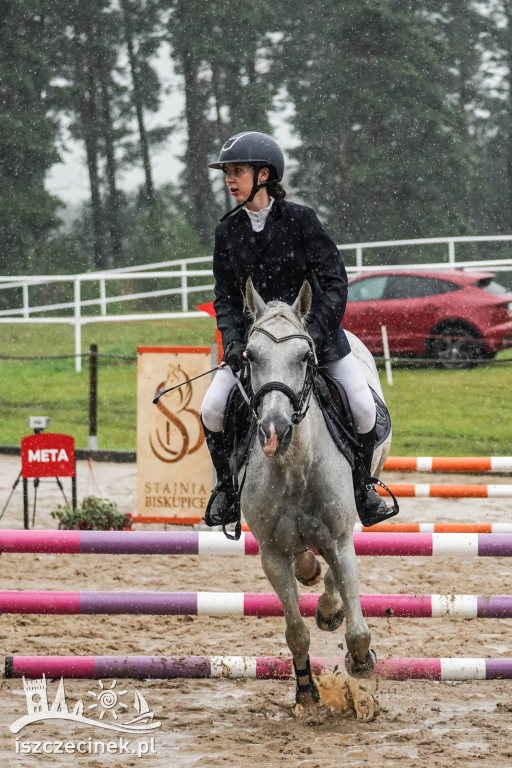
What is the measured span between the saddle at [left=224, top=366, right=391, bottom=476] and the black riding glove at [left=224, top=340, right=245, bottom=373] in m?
0.27

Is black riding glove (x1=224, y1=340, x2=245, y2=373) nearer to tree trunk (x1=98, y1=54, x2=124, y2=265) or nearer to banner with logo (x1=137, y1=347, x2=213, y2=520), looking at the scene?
banner with logo (x1=137, y1=347, x2=213, y2=520)

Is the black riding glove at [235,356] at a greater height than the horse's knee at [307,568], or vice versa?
the black riding glove at [235,356]

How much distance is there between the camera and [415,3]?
30.2 meters

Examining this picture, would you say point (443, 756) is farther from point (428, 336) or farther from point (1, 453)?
point (428, 336)

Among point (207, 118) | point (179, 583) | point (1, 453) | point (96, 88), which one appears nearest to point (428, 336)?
point (1, 453)

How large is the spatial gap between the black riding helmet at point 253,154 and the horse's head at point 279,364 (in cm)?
54

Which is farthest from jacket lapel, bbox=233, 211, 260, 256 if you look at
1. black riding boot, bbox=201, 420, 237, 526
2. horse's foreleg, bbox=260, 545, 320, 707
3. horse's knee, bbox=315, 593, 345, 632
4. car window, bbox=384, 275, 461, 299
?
car window, bbox=384, 275, 461, 299

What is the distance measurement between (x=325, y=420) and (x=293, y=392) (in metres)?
0.71

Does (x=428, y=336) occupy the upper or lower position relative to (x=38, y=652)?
upper

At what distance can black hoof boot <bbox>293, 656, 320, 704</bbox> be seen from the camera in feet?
17.2

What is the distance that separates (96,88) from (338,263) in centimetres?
2867

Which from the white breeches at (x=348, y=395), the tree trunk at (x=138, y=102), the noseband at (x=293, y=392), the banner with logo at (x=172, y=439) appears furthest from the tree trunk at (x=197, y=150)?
the noseband at (x=293, y=392)

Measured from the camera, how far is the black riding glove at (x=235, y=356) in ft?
16.3

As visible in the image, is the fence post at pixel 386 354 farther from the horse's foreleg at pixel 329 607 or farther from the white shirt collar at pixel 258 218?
the white shirt collar at pixel 258 218
